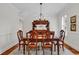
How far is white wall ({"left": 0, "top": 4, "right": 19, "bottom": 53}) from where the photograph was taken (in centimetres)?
424

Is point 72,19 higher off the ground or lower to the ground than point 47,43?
higher

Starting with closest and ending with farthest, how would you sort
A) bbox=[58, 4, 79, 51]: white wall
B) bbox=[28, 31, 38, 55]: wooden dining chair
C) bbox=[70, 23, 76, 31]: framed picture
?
bbox=[28, 31, 38, 55]: wooden dining chair, bbox=[58, 4, 79, 51]: white wall, bbox=[70, 23, 76, 31]: framed picture

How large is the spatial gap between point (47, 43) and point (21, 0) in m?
2.94

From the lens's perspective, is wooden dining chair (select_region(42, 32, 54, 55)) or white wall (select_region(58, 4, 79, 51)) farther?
white wall (select_region(58, 4, 79, 51))

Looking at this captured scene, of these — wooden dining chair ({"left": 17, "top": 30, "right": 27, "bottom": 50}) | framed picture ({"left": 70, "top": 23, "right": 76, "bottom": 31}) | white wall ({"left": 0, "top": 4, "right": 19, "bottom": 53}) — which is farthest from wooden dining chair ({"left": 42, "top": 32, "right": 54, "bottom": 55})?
framed picture ({"left": 70, "top": 23, "right": 76, "bottom": 31})

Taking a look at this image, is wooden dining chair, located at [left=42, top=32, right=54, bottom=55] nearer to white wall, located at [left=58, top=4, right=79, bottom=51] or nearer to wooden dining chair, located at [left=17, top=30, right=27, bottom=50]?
wooden dining chair, located at [left=17, top=30, right=27, bottom=50]

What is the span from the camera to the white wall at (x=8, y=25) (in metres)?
4.24

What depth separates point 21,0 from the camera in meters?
1.76

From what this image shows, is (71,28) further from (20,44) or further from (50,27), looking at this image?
(20,44)

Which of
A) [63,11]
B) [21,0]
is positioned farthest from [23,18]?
[21,0]

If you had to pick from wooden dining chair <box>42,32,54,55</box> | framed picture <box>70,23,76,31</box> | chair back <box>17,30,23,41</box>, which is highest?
framed picture <box>70,23,76,31</box>

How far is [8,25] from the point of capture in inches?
177

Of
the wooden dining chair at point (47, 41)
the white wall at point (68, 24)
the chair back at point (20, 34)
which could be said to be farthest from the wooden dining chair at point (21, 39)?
the white wall at point (68, 24)

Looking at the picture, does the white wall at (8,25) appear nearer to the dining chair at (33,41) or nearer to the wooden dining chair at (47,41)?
the dining chair at (33,41)
